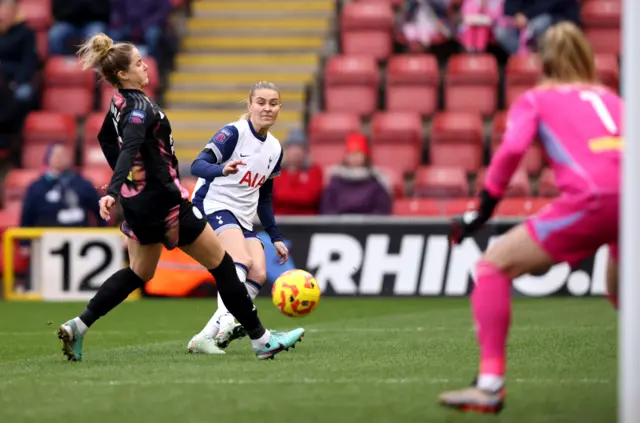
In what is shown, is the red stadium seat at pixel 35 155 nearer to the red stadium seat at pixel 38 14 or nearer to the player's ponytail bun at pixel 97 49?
the red stadium seat at pixel 38 14

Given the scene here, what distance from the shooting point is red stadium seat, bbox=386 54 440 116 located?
58.2 feet

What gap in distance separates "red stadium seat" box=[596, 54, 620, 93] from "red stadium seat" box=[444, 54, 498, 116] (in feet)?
4.36

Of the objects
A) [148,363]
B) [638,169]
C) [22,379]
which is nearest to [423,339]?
[148,363]

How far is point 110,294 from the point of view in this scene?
8258mm

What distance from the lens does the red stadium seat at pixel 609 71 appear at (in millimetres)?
17000

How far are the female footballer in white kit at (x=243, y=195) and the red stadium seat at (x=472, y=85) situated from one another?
8.62 metres

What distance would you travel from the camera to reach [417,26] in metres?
18.0

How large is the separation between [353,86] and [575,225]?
1250 centimetres

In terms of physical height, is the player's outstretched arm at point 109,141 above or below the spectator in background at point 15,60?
above

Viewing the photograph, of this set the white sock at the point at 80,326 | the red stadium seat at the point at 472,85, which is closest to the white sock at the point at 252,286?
the white sock at the point at 80,326

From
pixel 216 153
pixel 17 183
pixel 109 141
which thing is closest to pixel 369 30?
pixel 17 183

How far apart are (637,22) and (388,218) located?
10.3 metres

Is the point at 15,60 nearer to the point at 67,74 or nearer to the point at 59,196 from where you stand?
the point at 67,74

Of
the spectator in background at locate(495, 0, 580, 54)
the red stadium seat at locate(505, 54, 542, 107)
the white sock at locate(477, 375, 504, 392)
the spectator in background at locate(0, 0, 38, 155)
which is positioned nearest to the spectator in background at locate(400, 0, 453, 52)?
the spectator in background at locate(495, 0, 580, 54)
